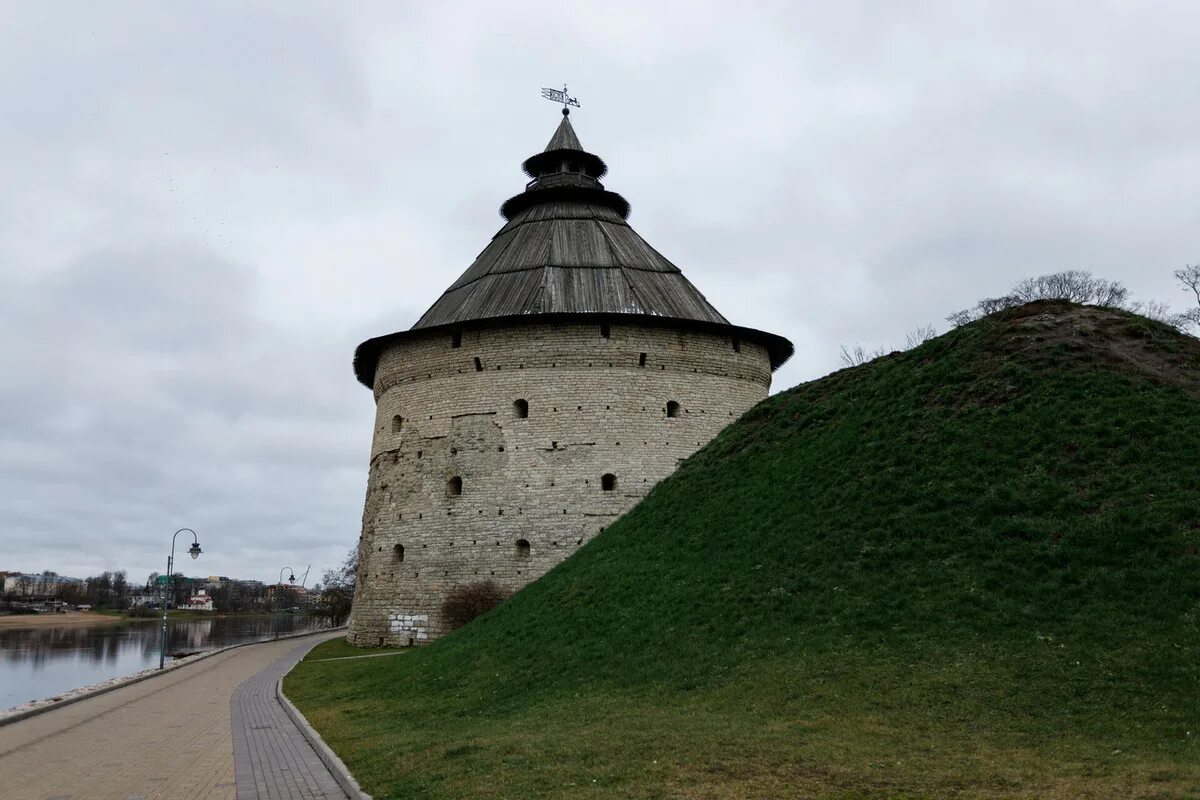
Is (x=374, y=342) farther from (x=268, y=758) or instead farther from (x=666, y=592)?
(x=268, y=758)

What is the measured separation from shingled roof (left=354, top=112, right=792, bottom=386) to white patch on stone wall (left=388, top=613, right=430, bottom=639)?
8201 millimetres

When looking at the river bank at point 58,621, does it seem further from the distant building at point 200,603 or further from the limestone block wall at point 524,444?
the limestone block wall at point 524,444

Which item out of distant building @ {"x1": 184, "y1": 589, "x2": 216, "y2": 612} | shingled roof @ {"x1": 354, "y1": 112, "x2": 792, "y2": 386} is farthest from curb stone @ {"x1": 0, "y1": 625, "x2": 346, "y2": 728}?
distant building @ {"x1": 184, "y1": 589, "x2": 216, "y2": 612}

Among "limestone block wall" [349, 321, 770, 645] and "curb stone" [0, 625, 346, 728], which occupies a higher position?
"limestone block wall" [349, 321, 770, 645]

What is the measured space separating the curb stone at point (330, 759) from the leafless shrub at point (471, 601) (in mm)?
9308

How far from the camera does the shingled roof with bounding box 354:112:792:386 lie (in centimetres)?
2612

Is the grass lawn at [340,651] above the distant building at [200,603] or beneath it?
beneath

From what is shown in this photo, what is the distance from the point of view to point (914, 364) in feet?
58.4

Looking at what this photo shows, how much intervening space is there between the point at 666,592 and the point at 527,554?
10.6m

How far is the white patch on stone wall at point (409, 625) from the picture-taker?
24562mm

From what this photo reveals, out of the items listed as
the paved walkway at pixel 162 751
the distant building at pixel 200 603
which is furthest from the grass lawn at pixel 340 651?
the distant building at pixel 200 603

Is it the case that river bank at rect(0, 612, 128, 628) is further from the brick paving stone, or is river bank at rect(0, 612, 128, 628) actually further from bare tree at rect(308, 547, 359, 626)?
the brick paving stone

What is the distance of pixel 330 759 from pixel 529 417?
16169mm

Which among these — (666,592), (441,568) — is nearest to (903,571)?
(666,592)
